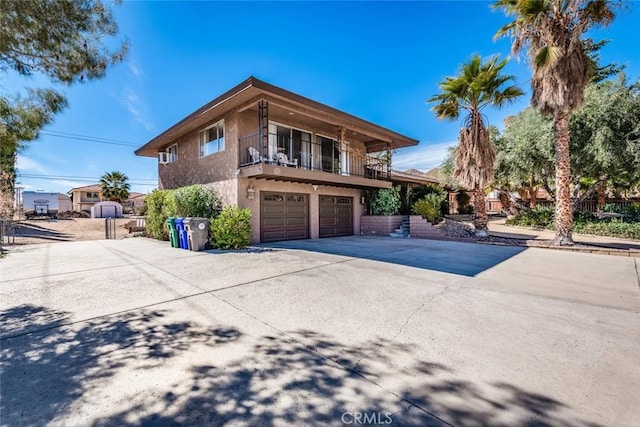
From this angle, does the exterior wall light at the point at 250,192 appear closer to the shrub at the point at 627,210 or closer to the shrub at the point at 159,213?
the shrub at the point at 159,213

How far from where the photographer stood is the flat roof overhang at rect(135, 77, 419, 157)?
29.0ft

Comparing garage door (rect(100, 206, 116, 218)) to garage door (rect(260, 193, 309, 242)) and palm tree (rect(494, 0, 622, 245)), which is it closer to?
garage door (rect(260, 193, 309, 242))

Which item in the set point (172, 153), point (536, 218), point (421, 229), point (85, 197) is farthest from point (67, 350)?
point (85, 197)

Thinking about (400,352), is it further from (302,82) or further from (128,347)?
(302,82)

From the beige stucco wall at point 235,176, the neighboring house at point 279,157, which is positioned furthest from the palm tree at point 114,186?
the beige stucco wall at point 235,176

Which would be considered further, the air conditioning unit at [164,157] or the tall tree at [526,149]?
the air conditioning unit at [164,157]

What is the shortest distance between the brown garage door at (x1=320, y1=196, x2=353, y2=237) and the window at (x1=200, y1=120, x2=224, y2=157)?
5280mm

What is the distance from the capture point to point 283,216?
12086 millimetres

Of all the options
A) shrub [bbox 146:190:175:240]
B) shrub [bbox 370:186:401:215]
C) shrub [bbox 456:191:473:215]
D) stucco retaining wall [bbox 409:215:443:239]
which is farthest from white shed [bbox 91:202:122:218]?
shrub [bbox 456:191:473:215]

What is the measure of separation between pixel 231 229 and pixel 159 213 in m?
5.37

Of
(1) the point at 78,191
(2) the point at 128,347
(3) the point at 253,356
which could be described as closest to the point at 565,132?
(3) the point at 253,356

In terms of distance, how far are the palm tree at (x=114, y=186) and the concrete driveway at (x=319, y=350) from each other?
3950cm

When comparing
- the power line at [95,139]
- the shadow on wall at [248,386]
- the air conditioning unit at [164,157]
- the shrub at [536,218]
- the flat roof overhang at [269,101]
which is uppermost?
the power line at [95,139]

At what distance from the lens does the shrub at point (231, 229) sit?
29.9ft
